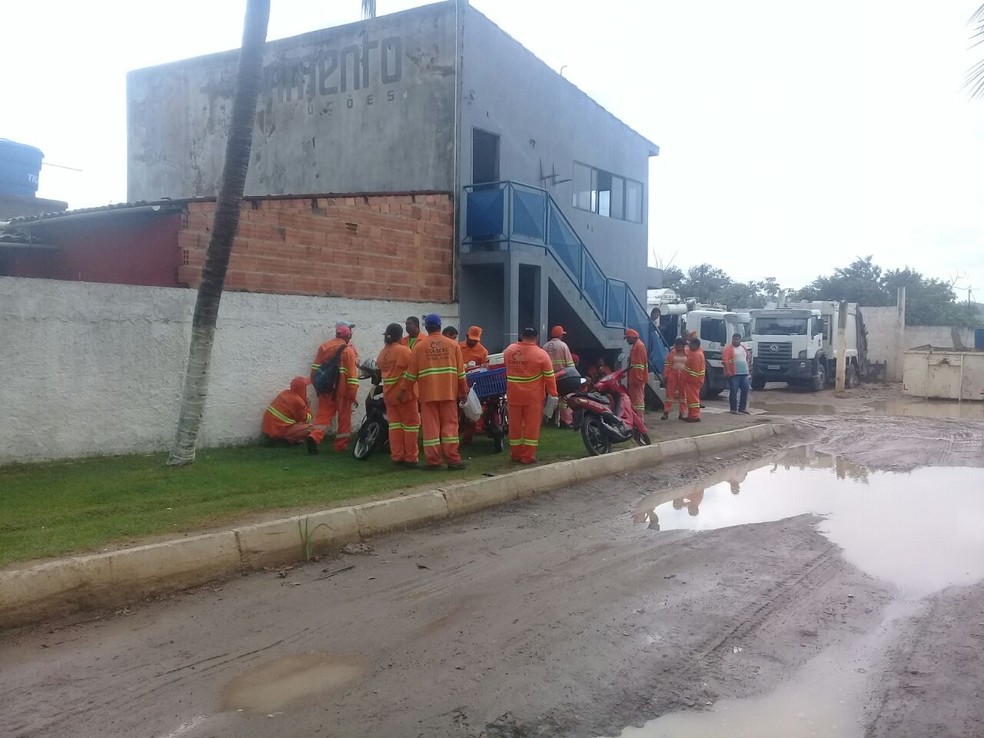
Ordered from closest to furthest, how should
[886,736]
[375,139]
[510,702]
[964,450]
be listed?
[886,736]
[510,702]
[964,450]
[375,139]

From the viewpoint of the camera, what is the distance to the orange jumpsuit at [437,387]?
948 centimetres

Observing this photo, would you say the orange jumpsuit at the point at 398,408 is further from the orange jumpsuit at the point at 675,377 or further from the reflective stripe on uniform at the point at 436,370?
the orange jumpsuit at the point at 675,377

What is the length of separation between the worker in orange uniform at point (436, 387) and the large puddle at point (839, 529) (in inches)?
95.3

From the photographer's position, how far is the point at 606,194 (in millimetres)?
21219

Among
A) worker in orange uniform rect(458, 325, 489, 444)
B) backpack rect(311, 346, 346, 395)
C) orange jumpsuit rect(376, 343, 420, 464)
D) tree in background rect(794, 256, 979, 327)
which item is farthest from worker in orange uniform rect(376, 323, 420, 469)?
tree in background rect(794, 256, 979, 327)

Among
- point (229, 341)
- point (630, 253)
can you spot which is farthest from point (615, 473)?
point (630, 253)

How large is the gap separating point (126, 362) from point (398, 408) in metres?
3.30

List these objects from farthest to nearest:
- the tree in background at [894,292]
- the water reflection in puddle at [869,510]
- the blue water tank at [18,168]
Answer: the tree in background at [894,292]
the blue water tank at [18,168]
the water reflection in puddle at [869,510]

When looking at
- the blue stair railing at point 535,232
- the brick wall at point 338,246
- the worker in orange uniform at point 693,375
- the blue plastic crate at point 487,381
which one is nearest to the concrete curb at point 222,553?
the blue plastic crate at point 487,381

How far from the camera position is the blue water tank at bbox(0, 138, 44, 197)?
1764 cm

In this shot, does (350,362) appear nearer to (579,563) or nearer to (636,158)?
(579,563)

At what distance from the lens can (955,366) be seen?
942 inches

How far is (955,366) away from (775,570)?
20.9 metres

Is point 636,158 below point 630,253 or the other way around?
the other way around
